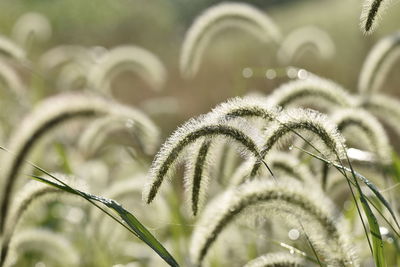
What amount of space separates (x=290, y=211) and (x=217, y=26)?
195 centimetres

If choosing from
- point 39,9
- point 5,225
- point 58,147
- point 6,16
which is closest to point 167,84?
point 6,16

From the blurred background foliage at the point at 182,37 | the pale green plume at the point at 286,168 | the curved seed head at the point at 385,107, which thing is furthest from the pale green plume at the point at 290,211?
the blurred background foliage at the point at 182,37

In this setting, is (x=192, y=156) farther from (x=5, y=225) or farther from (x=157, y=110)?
(x=157, y=110)

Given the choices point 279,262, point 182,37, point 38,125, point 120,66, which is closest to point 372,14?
point 279,262

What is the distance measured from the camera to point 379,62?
3734mm

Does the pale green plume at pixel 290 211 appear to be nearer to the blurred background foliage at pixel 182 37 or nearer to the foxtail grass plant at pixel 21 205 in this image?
the foxtail grass plant at pixel 21 205

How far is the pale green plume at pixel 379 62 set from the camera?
3.70 meters

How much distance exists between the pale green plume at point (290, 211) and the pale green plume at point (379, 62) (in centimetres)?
160

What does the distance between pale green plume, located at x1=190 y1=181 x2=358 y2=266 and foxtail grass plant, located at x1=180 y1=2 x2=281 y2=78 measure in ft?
6.24

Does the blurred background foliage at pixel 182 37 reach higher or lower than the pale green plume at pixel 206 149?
higher

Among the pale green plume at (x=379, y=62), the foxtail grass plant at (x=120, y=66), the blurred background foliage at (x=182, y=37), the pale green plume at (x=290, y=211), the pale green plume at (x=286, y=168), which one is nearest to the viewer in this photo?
the pale green plume at (x=290, y=211)

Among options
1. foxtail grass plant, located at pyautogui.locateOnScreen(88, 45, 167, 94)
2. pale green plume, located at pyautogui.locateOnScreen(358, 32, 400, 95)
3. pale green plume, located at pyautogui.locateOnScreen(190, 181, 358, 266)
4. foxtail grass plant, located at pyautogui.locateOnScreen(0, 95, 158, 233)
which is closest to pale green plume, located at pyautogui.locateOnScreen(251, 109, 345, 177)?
pale green plume, located at pyautogui.locateOnScreen(190, 181, 358, 266)

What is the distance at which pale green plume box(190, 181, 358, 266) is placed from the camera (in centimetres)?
219

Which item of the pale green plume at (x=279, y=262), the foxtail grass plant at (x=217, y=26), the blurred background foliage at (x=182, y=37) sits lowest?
the pale green plume at (x=279, y=262)
